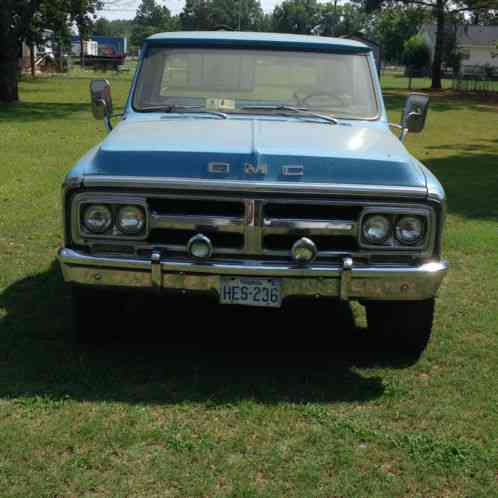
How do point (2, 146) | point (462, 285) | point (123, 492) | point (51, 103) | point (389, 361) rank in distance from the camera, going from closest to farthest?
1. point (123, 492)
2. point (389, 361)
3. point (462, 285)
4. point (2, 146)
5. point (51, 103)

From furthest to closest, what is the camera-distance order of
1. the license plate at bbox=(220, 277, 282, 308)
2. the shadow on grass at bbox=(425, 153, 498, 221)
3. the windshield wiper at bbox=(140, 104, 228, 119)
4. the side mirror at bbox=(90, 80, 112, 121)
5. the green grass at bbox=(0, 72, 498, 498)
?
1. the shadow on grass at bbox=(425, 153, 498, 221)
2. the side mirror at bbox=(90, 80, 112, 121)
3. the windshield wiper at bbox=(140, 104, 228, 119)
4. the license plate at bbox=(220, 277, 282, 308)
5. the green grass at bbox=(0, 72, 498, 498)

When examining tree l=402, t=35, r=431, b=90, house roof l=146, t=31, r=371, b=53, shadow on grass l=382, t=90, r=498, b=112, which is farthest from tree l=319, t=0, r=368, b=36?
house roof l=146, t=31, r=371, b=53

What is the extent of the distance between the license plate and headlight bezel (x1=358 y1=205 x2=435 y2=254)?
0.53m

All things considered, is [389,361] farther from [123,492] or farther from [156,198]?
[123,492]

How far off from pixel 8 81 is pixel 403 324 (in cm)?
2226

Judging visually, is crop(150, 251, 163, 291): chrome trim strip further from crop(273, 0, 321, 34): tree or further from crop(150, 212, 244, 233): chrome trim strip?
crop(273, 0, 321, 34): tree

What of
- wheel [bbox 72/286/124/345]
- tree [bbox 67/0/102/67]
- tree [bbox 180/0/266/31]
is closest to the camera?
wheel [bbox 72/286/124/345]

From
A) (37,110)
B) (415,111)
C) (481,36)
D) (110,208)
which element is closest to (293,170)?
(110,208)

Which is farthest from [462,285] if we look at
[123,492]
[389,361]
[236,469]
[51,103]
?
[51,103]

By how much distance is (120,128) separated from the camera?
497 centimetres

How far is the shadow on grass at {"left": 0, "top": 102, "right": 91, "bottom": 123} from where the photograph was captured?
65.4 ft

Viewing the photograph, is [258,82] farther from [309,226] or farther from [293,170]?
[309,226]

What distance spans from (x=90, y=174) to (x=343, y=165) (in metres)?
1.36

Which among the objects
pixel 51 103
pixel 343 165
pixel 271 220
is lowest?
pixel 51 103
